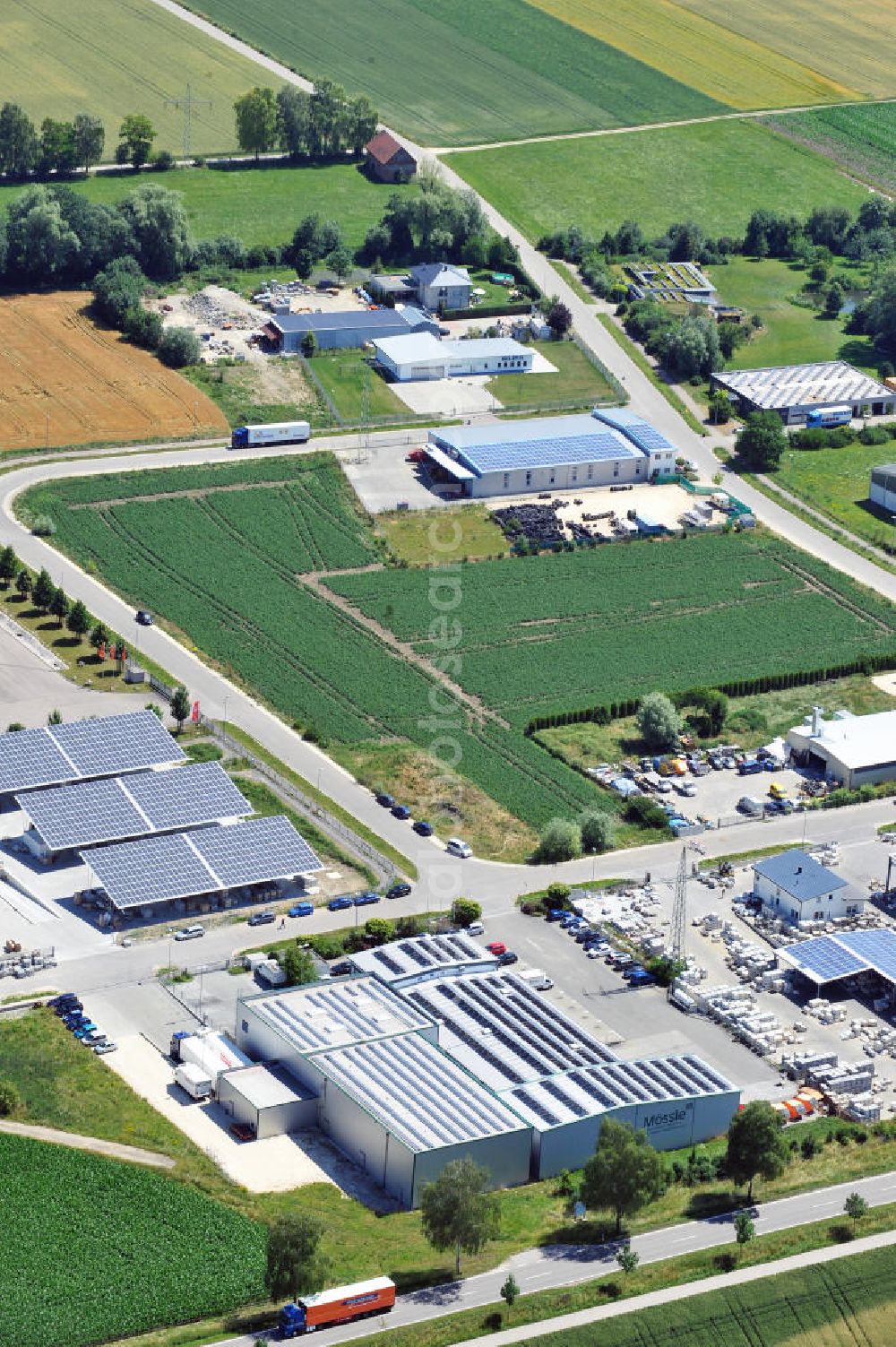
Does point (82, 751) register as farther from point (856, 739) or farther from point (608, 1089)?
point (856, 739)

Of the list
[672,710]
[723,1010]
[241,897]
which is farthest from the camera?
[672,710]

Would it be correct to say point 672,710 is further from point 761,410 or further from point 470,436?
point 761,410

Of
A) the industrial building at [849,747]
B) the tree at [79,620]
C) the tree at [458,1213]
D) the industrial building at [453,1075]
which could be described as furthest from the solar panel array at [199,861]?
the industrial building at [849,747]

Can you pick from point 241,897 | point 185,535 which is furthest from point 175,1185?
point 185,535

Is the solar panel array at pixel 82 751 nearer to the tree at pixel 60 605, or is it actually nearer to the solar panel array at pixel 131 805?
the solar panel array at pixel 131 805

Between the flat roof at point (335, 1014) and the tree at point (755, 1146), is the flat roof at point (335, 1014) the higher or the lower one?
the lower one

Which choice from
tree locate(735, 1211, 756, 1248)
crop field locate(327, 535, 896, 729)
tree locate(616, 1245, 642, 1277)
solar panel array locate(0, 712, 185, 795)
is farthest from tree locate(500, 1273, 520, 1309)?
crop field locate(327, 535, 896, 729)
